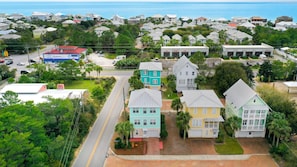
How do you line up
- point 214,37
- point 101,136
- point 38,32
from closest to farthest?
point 101,136 < point 214,37 < point 38,32

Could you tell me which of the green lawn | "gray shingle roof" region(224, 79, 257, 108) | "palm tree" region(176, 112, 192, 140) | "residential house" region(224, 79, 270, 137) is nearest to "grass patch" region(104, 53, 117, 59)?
the green lawn

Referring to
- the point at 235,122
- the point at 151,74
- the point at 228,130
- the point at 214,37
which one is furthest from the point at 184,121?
the point at 214,37

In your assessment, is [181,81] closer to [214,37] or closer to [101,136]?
[101,136]

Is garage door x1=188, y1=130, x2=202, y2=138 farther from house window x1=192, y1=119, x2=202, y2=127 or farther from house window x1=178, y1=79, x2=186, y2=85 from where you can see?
house window x1=178, y1=79, x2=186, y2=85

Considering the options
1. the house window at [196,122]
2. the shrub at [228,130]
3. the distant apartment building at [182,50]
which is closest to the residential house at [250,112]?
the shrub at [228,130]

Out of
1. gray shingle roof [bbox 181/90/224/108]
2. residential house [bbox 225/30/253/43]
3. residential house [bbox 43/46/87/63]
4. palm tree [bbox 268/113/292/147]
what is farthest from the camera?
residential house [bbox 225/30/253/43]

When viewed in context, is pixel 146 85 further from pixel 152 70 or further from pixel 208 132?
pixel 208 132
